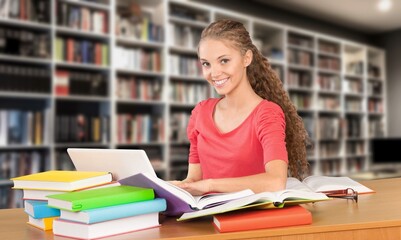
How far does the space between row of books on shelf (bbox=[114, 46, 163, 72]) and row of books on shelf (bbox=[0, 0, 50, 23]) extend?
732mm

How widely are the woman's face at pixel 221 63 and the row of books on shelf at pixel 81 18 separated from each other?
272 centimetres

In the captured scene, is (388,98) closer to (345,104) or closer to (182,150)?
(345,104)

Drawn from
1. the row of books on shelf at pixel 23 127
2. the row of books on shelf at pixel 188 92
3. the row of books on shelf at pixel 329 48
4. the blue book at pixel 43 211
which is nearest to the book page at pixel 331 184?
the blue book at pixel 43 211

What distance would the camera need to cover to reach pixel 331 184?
1.39m

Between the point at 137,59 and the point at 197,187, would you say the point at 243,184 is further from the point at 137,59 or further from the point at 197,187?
the point at 137,59

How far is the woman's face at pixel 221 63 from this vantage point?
1482 millimetres

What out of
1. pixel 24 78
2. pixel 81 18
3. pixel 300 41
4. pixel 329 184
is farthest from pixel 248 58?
pixel 300 41

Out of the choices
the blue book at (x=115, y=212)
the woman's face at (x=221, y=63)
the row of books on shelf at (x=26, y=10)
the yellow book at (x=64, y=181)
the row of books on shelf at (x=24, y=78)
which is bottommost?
the blue book at (x=115, y=212)

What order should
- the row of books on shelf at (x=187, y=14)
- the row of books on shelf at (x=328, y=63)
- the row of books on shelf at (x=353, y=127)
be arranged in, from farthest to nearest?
1. the row of books on shelf at (x=353, y=127)
2. the row of books on shelf at (x=328, y=63)
3. the row of books on shelf at (x=187, y=14)

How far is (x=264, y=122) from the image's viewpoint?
4.79ft

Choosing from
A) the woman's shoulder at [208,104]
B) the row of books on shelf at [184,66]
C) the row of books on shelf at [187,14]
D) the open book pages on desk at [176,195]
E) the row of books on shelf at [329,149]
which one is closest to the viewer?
the open book pages on desk at [176,195]

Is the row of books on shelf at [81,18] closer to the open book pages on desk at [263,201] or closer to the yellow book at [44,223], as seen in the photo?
the yellow book at [44,223]

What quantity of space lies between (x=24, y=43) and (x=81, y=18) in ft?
1.93

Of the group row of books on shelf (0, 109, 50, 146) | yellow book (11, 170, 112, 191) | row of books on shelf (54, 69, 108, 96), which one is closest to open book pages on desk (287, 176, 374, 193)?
yellow book (11, 170, 112, 191)
